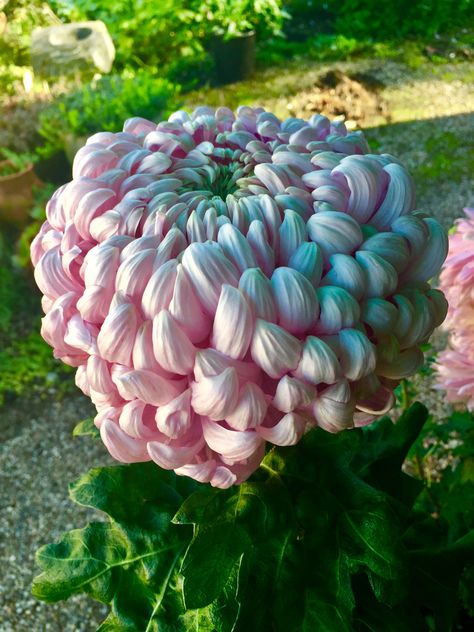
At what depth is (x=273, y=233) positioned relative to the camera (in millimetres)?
728

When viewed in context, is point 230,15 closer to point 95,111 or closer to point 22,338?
point 95,111

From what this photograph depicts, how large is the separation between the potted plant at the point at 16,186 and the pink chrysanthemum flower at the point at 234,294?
3.13m

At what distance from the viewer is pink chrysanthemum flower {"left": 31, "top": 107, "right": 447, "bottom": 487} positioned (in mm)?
690

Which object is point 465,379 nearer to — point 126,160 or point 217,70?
point 126,160

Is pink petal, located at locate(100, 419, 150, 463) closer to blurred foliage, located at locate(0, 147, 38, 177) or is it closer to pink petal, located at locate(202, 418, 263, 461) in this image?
pink petal, located at locate(202, 418, 263, 461)

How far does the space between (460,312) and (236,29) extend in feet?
18.6

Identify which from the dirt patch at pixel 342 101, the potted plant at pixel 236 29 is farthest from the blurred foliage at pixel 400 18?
the dirt patch at pixel 342 101

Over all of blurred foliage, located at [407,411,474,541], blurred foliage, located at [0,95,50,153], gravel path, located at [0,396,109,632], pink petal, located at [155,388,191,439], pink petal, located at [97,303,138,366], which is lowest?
gravel path, located at [0,396,109,632]

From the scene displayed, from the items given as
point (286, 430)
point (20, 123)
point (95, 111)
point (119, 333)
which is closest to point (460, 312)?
point (286, 430)

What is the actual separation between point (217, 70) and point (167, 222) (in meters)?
5.85

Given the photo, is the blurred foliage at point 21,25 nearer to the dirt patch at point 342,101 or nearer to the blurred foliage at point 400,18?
the dirt patch at point 342,101

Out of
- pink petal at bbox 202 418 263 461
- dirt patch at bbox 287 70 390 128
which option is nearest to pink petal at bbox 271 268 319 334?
pink petal at bbox 202 418 263 461

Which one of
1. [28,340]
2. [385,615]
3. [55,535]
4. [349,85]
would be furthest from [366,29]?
[385,615]

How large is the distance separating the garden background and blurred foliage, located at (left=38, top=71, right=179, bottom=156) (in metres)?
0.01
